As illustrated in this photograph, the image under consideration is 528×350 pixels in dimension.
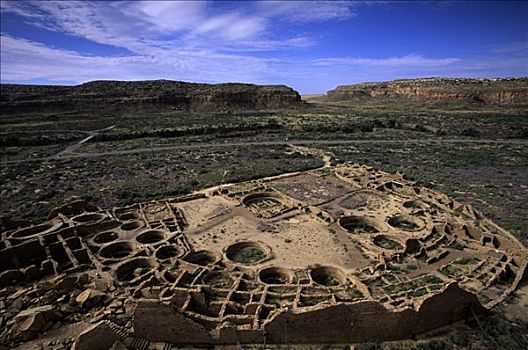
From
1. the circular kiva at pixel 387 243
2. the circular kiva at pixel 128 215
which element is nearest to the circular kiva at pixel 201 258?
the circular kiva at pixel 128 215

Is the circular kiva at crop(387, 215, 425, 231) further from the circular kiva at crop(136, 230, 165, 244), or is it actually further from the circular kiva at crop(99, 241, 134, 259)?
the circular kiva at crop(99, 241, 134, 259)

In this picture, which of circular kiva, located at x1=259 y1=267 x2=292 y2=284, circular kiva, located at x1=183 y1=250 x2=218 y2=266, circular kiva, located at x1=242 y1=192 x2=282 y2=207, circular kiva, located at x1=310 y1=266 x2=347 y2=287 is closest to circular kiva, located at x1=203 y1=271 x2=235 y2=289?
circular kiva, located at x1=259 y1=267 x2=292 y2=284

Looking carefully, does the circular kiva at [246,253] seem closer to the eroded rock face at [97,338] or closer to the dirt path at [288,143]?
the eroded rock face at [97,338]

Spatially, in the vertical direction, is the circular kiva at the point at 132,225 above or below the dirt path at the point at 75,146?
above

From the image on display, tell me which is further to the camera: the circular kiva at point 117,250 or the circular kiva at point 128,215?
the circular kiva at point 128,215

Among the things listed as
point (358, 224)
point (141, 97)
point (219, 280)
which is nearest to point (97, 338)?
point (219, 280)
